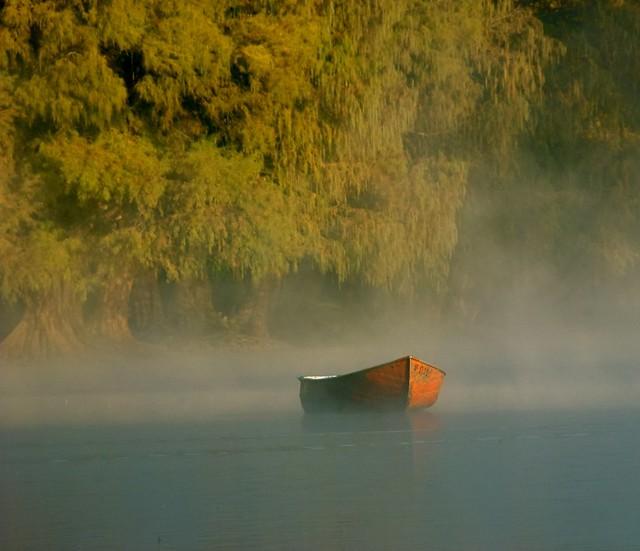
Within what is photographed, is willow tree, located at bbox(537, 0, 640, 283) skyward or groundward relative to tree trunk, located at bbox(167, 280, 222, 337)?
skyward

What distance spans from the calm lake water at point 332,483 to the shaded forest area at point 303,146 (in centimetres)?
962

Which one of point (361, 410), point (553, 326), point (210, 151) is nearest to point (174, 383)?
point (210, 151)

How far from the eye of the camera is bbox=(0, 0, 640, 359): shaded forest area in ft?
127

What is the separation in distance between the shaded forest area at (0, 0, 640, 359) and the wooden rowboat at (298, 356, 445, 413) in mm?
8325

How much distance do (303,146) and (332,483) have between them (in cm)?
1907

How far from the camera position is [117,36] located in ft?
125

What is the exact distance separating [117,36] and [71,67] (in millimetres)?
1033

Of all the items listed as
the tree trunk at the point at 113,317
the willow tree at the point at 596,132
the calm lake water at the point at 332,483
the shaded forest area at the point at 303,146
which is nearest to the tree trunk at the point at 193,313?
the shaded forest area at the point at 303,146

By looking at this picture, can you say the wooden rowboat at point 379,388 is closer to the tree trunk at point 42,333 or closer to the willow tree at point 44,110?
the willow tree at point 44,110

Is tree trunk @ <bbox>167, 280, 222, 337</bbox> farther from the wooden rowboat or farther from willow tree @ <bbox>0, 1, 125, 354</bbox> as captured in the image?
the wooden rowboat

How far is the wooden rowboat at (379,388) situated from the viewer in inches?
1190

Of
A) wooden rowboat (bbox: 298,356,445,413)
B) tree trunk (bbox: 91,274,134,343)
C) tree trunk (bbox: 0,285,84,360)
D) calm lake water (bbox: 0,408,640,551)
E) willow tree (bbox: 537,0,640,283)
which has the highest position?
willow tree (bbox: 537,0,640,283)

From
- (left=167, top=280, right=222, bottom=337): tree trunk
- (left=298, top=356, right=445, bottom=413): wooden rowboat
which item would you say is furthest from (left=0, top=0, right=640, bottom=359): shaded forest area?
(left=298, top=356, right=445, bottom=413): wooden rowboat

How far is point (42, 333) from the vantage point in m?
43.2
